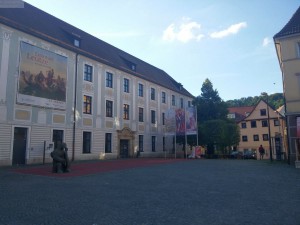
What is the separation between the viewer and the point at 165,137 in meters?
39.9

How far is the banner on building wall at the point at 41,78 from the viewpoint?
20.6m

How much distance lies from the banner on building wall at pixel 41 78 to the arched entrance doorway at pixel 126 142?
28.6ft

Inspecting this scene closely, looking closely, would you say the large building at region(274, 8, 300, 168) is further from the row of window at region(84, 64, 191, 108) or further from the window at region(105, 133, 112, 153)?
the window at region(105, 133, 112, 153)

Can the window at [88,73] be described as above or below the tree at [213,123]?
above

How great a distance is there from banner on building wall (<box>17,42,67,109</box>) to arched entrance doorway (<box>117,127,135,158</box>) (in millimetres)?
8707

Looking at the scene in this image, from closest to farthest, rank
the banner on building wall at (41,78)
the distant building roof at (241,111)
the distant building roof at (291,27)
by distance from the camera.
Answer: the banner on building wall at (41,78) < the distant building roof at (291,27) < the distant building roof at (241,111)

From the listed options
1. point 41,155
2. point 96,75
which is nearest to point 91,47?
point 96,75

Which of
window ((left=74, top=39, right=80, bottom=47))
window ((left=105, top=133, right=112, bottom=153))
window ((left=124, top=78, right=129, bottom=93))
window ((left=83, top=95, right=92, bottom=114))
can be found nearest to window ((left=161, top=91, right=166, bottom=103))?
window ((left=124, top=78, right=129, bottom=93))

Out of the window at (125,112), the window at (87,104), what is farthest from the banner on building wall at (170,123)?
the window at (87,104)

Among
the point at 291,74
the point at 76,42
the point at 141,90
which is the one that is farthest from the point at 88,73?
the point at 291,74

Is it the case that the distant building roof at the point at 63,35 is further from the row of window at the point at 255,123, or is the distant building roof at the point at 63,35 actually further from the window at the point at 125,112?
the row of window at the point at 255,123

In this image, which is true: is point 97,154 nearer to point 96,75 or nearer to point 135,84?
point 96,75

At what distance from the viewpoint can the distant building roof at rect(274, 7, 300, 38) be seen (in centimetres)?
2288

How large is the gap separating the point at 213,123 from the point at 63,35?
21.2 metres
